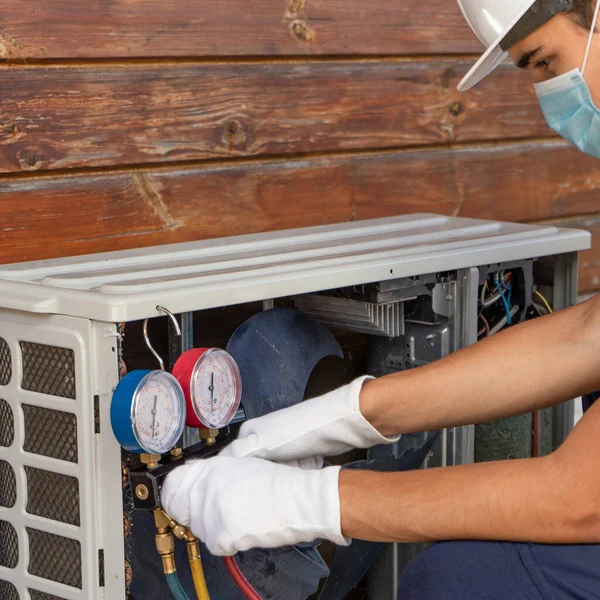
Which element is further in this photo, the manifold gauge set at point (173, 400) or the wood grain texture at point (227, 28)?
the wood grain texture at point (227, 28)

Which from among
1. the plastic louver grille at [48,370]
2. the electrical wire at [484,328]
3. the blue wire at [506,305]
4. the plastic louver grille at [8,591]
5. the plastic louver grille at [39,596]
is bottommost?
the plastic louver grille at [8,591]

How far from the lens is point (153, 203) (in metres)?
1.82

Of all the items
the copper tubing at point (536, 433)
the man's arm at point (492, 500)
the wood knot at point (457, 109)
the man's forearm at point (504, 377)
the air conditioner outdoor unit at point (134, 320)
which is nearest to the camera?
the man's arm at point (492, 500)

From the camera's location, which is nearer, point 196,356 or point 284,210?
point 196,356

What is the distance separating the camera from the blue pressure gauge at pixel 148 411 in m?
1.14

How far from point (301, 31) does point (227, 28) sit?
0.18 meters

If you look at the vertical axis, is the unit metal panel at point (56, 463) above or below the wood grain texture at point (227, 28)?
below

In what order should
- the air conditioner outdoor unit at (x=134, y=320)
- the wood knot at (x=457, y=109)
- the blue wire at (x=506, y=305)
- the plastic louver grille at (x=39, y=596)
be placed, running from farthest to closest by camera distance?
the wood knot at (x=457, y=109), the blue wire at (x=506, y=305), the plastic louver grille at (x=39, y=596), the air conditioner outdoor unit at (x=134, y=320)

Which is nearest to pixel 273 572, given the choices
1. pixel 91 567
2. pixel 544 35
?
pixel 91 567

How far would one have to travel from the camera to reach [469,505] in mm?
1137

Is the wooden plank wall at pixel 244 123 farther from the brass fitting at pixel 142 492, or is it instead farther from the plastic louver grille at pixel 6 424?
the brass fitting at pixel 142 492

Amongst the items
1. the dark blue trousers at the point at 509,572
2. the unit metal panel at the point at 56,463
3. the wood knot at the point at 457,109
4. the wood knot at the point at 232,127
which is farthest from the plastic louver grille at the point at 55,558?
the wood knot at the point at 457,109

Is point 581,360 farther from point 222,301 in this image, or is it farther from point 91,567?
point 91,567

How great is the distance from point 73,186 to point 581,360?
92 cm
